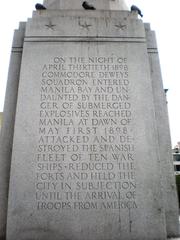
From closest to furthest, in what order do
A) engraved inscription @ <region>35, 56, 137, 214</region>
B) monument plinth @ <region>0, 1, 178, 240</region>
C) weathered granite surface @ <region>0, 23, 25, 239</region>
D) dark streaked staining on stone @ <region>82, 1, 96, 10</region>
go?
monument plinth @ <region>0, 1, 178, 240</region>, engraved inscription @ <region>35, 56, 137, 214</region>, weathered granite surface @ <region>0, 23, 25, 239</region>, dark streaked staining on stone @ <region>82, 1, 96, 10</region>

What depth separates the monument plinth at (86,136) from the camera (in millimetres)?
4934

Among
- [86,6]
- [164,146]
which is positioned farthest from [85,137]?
[86,6]

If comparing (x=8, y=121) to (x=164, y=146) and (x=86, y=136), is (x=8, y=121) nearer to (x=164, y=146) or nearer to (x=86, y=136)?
(x=86, y=136)

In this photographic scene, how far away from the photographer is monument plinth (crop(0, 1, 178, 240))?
493 centimetres

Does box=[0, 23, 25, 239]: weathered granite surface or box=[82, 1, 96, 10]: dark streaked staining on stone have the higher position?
box=[82, 1, 96, 10]: dark streaked staining on stone

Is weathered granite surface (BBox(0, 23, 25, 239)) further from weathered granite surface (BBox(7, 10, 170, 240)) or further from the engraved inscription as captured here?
the engraved inscription

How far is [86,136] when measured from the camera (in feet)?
17.9

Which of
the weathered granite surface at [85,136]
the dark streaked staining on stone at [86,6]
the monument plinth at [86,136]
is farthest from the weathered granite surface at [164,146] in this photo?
the dark streaked staining on stone at [86,6]

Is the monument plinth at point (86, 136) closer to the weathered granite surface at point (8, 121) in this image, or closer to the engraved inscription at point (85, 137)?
the engraved inscription at point (85, 137)

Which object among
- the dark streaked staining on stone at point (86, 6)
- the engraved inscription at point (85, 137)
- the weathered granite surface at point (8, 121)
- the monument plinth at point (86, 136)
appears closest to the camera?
the monument plinth at point (86, 136)

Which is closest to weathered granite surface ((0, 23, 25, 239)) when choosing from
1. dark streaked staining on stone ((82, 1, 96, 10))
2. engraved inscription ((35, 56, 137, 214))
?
engraved inscription ((35, 56, 137, 214))

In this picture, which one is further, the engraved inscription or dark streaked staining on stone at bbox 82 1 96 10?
dark streaked staining on stone at bbox 82 1 96 10

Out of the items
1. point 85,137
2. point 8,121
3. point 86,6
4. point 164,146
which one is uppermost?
point 86,6

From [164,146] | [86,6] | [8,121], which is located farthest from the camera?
[86,6]
